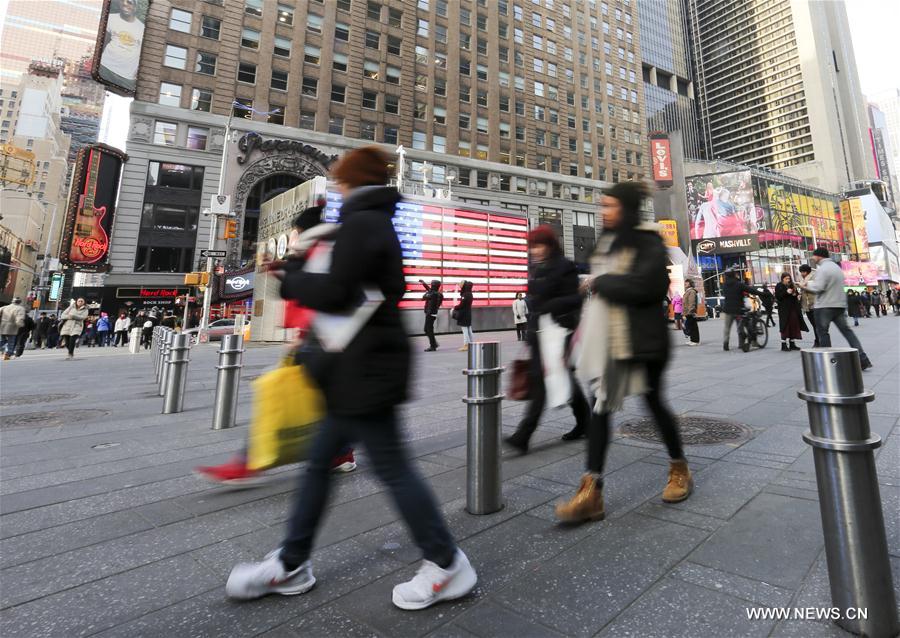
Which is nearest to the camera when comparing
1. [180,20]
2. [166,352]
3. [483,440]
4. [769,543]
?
[769,543]

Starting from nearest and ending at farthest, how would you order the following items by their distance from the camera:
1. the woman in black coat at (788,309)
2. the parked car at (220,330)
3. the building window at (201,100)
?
the woman in black coat at (788,309)
the parked car at (220,330)
the building window at (201,100)

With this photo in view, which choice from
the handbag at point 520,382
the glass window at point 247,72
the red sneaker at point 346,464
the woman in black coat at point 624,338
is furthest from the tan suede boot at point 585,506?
the glass window at point 247,72

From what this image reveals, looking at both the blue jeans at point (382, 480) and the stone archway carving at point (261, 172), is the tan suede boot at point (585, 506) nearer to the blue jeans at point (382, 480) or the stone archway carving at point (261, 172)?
the blue jeans at point (382, 480)

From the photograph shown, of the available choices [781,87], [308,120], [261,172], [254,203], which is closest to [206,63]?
[308,120]

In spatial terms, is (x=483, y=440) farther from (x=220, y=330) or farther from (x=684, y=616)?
(x=220, y=330)

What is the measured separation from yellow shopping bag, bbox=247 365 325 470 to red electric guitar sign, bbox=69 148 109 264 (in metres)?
36.2

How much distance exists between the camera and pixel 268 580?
1751 millimetres

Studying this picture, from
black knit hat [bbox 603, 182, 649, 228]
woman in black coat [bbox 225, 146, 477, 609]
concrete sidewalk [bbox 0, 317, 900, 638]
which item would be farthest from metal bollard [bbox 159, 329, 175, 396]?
black knit hat [bbox 603, 182, 649, 228]

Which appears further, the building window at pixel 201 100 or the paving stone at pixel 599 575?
the building window at pixel 201 100

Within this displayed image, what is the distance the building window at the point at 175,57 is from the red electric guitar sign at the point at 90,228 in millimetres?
8559

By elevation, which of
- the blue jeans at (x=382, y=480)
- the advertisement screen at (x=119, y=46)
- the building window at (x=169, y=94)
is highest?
the advertisement screen at (x=119, y=46)

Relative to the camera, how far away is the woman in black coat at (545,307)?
386 centimetres

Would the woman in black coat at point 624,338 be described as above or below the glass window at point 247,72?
below

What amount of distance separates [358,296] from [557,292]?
8.66ft
